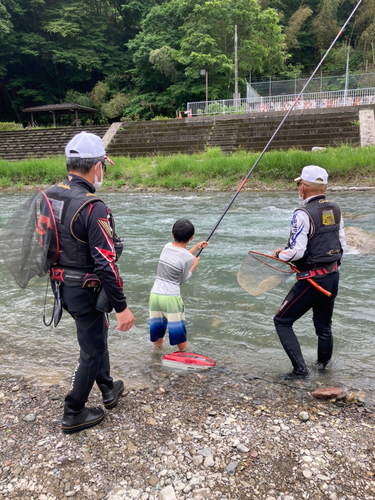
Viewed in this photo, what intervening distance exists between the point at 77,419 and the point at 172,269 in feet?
4.89

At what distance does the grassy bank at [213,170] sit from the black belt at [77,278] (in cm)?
1451

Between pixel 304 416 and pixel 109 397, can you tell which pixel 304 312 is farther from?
pixel 109 397

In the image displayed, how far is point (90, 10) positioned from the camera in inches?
1759

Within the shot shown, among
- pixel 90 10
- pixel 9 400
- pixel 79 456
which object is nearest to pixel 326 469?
pixel 79 456

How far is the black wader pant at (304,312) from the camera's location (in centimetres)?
337

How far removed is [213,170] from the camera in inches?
687

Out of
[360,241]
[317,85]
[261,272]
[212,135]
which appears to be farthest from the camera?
[317,85]

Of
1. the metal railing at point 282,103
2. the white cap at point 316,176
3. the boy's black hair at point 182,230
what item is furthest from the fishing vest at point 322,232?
the metal railing at point 282,103

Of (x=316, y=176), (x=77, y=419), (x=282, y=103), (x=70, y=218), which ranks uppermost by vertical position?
(x=282, y=103)

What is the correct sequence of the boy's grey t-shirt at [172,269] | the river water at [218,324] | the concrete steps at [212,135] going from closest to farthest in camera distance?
1. the boy's grey t-shirt at [172,269]
2. the river water at [218,324]
3. the concrete steps at [212,135]

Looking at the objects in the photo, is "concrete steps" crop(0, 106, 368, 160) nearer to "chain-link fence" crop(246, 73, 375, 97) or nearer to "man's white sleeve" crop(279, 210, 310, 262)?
"chain-link fence" crop(246, 73, 375, 97)

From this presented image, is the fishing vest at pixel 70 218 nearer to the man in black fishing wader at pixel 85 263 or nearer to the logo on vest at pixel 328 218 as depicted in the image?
the man in black fishing wader at pixel 85 263

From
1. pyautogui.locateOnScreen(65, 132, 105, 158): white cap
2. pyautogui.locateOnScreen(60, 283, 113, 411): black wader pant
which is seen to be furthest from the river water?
pyautogui.locateOnScreen(65, 132, 105, 158): white cap

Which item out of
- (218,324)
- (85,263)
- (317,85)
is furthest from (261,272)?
(317,85)
